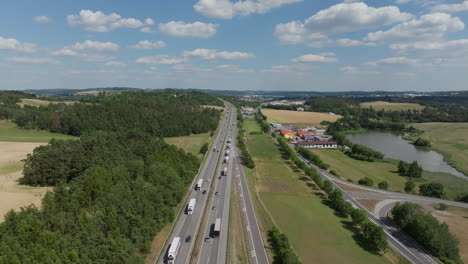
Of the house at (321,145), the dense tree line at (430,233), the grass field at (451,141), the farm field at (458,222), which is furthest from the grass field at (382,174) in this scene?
the dense tree line at (430,233)

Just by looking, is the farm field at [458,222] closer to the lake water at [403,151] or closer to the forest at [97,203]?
the lake water at [403,151]

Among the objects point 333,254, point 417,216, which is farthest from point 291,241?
point 417,216

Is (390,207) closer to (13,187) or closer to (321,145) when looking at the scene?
(321,145)

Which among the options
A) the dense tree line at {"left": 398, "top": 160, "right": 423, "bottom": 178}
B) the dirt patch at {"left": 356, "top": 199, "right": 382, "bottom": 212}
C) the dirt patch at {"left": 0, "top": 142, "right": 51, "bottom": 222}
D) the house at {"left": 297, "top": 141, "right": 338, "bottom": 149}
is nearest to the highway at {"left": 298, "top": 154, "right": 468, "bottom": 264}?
the dirt patch at {"left": 356, "top": 199, "right": 382, "bottom": 212}

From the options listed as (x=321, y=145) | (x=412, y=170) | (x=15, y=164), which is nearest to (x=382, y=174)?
(x=412, y=170)

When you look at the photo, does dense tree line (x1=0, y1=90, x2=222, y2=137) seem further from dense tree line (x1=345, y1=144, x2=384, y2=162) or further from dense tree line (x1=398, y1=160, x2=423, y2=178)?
dense tree line (x1=398, y1=160, x2=423, y2=178)

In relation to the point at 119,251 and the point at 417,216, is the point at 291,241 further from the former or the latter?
the point at 119,251
